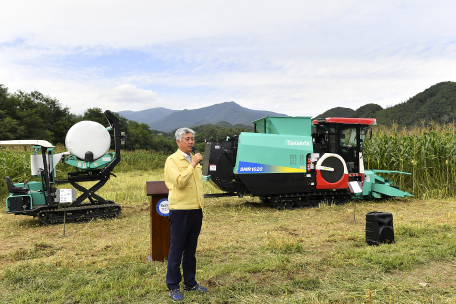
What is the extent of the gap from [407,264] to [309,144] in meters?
4.60

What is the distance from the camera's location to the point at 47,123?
140ft

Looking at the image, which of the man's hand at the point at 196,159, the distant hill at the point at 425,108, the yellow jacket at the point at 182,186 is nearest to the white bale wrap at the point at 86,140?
the yellow jacket at the point at 182,186

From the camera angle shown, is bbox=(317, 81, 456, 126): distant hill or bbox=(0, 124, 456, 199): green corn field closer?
bbox=(0, 124, 456, 199): green corn field

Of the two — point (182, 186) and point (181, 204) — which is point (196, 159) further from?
point (181, 204)

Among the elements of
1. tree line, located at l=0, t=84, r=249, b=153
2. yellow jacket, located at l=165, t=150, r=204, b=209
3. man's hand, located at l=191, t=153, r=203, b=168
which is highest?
tree line, located at l=0, t=84, r=249, b=153

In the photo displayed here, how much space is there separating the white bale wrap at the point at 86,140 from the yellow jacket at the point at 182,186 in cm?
514

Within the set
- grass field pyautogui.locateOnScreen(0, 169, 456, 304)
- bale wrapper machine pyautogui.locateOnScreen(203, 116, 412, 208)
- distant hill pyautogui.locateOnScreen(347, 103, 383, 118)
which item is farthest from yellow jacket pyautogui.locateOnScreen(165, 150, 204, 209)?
→ distant hill pyautogui.locateOnScreen(347, 103, 383, 118)

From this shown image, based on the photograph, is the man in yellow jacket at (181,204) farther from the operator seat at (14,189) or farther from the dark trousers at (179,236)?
the operator seat at (14,189)

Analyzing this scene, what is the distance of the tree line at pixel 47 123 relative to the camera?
110 ft

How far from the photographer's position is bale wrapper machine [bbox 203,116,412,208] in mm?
8344

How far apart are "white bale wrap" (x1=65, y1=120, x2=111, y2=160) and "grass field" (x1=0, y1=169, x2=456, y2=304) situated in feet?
5.70

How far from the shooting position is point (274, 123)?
881 cm

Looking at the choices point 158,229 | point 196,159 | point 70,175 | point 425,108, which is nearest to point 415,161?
point 158,229

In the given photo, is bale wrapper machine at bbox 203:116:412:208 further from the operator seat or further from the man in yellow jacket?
the man in yellow jacket
